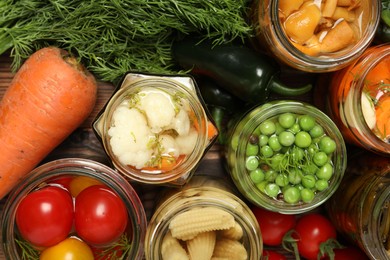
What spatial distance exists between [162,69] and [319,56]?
1.08ft

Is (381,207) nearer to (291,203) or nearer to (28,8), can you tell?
(291,203)

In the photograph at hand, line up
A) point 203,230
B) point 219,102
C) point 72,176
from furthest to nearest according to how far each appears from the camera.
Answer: point 219,102
point 72,176
point 203,230

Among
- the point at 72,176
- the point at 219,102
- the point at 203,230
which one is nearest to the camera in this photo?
the point at 203,230

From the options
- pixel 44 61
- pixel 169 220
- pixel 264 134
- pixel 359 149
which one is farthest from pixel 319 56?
pixel 44 61

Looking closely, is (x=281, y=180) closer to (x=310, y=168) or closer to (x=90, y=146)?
(x=310, y=168)

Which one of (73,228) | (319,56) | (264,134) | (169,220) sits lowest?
(73,228)

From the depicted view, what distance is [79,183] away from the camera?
1.06m

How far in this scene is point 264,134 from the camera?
41.9 inches

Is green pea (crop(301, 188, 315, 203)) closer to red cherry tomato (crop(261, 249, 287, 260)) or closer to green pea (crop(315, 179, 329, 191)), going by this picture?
green pea (crop(315, 179, 329, 191))

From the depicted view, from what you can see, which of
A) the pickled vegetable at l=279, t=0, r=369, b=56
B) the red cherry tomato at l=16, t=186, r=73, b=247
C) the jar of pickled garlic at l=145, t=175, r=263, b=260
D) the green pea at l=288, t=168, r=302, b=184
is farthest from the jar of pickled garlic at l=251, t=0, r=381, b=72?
the red cherry tomato at l=16, t=186, r=73, b=247

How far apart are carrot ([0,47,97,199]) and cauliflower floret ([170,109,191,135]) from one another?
0.22 m

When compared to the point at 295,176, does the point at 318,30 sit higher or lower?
higher

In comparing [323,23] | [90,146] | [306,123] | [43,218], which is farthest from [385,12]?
[43,218]

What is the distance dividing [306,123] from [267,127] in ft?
0.26
